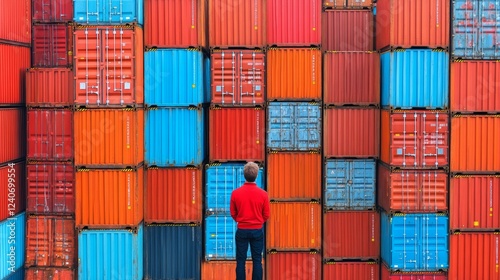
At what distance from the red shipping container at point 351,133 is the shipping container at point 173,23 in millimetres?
5522

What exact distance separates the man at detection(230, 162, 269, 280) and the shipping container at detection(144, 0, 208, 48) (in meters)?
7.06

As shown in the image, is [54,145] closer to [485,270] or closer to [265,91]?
[265,91]

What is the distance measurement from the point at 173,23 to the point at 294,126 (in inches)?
221

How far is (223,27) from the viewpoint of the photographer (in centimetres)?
1850

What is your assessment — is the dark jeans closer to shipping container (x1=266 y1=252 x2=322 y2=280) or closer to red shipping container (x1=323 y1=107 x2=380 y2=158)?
shipping container (x1=266 y1=252 x2=322 y2=280)

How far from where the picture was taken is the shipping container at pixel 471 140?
17.4m

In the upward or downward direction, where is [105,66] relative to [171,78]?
upward

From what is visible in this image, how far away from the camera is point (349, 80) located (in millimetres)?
18703

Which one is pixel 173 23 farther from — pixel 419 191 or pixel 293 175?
pixel 419 191

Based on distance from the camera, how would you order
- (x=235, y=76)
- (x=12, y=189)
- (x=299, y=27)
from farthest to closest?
1. (x=299, y=27)
2. (x=235, y=76)
3. (x=12, y=189)

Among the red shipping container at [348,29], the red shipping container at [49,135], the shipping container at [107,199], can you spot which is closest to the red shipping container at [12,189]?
the red shipping container at [49,135]

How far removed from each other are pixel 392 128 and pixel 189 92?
7.06 metres

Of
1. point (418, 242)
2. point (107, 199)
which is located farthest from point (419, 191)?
point (107, 199)

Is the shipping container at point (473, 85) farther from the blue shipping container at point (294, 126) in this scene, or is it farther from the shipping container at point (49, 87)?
the shipping container at point (49, 87)
